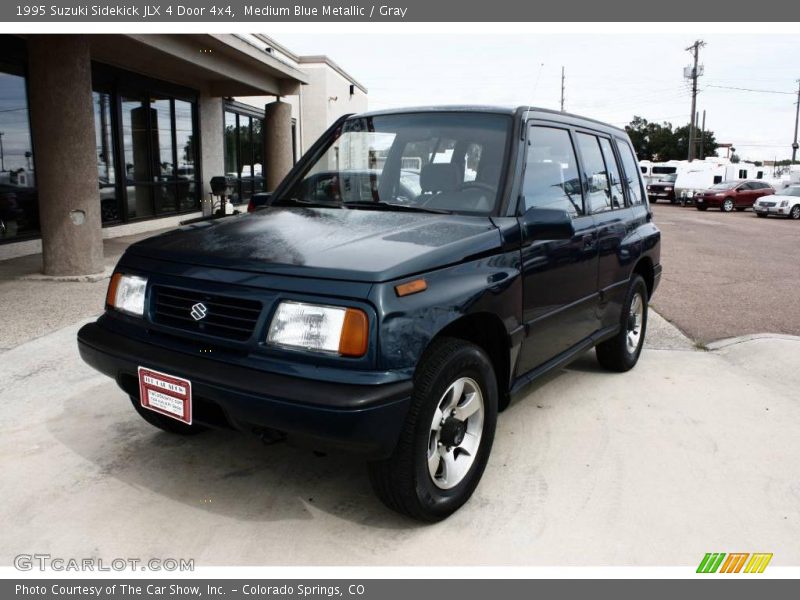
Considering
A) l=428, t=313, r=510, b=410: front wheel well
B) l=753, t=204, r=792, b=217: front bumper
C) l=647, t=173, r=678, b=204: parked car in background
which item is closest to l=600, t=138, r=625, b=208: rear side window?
l=428, t=313, r=510, b=410: front wheel well

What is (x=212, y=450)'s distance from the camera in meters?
3.70

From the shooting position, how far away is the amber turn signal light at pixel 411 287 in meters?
2.60

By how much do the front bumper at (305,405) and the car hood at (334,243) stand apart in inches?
16.7

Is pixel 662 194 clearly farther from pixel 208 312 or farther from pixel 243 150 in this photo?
pixel 208 312

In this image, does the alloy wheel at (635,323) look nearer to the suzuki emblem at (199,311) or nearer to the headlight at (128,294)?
the suzuki emblem at (199,311)

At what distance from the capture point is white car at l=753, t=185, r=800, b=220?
89.8 ft

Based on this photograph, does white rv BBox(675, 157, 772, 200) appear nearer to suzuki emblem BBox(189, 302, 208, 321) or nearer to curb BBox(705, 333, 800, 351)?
curb BBox(705, 333, 800, 351)

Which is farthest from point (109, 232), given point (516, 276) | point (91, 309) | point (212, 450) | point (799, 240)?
point (799, 240)

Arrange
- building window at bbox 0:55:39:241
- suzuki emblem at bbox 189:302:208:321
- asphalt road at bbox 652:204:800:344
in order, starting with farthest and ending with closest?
building window at bbox 0:55:39:241
asphalt road at bbox 652:204:800:344
suzuki emblem at bbox 189:302:208:321

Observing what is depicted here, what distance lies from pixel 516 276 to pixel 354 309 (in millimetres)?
1115

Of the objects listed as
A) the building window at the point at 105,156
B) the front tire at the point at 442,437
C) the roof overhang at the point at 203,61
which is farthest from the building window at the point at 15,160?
the front tire at the point at 442,437

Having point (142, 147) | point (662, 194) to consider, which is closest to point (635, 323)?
point (142, 147)

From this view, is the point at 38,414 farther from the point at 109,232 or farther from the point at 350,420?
the point at 109,232

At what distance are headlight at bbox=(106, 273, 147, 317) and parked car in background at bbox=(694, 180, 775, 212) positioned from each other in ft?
106
